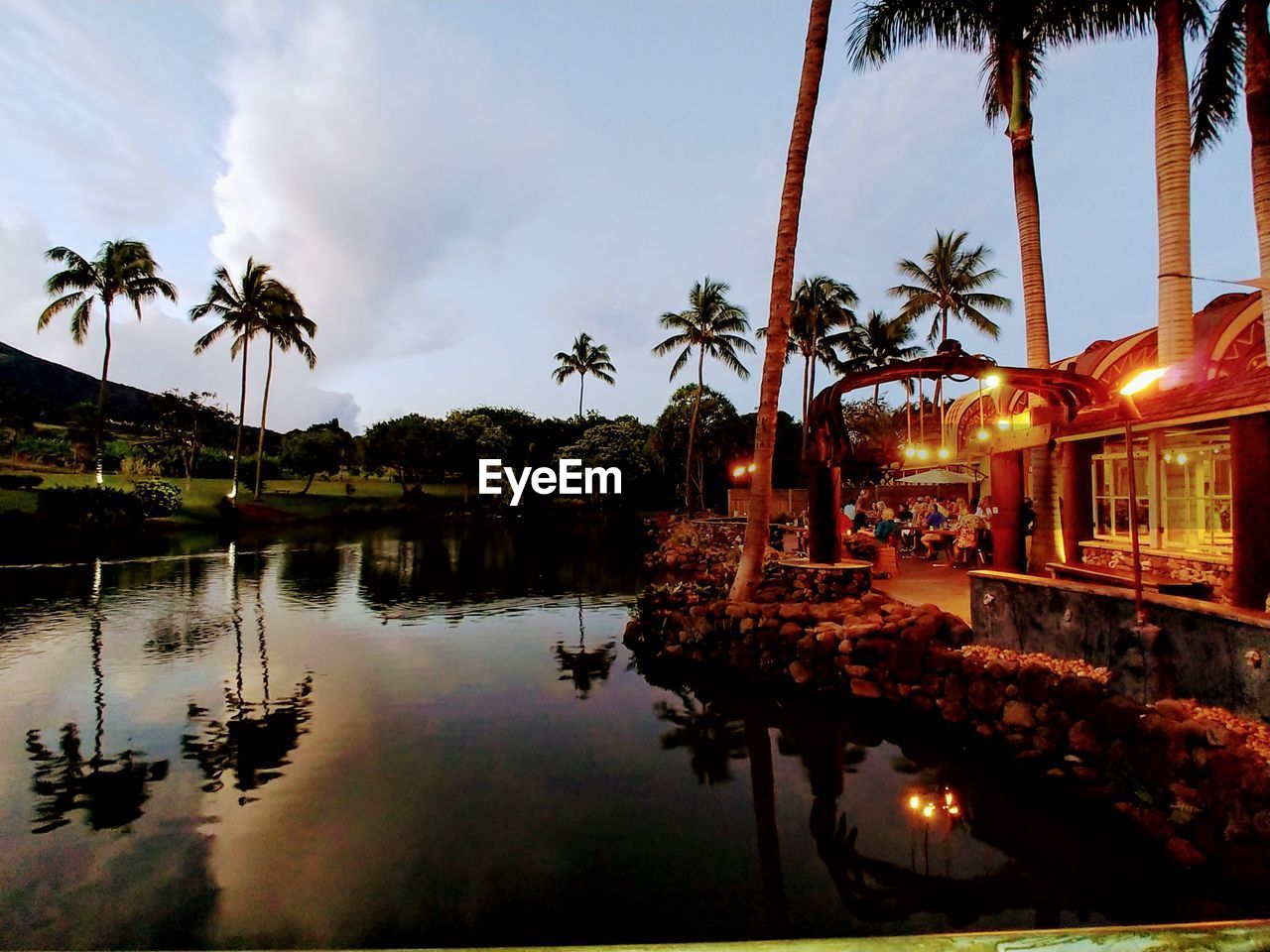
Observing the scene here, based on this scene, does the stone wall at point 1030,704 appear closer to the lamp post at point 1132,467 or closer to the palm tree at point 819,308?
the lamp post at point 1132,467

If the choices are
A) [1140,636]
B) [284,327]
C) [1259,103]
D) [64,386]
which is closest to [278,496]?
[284,327]

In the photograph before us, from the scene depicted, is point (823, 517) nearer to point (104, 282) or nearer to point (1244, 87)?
point (1244, 87)

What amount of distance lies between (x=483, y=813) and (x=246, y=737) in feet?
13.5

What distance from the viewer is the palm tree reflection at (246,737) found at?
7.81 metres

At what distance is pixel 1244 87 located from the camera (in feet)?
34.2

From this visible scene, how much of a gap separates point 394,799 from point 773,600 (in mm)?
8188

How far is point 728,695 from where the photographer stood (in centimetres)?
1071

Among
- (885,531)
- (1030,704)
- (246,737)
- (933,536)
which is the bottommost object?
(246,737)

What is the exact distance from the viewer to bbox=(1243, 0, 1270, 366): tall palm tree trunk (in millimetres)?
9469

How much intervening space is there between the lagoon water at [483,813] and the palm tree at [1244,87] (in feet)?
21.6

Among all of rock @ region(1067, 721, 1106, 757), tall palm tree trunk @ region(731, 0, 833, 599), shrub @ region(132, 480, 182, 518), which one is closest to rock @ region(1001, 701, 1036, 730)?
rock @ region(1067, 721, 1106, 757)

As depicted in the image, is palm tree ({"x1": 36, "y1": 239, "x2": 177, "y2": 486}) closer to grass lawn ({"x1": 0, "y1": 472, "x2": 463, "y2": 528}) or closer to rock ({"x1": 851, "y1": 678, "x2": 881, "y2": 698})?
grass lawn ({"x1": 0, "y1": 472, "x2": 463, "y2": 528})

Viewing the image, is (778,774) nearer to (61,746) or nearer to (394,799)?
(394,799)

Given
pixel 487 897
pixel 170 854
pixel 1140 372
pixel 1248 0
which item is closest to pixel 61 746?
pixel 170 854
